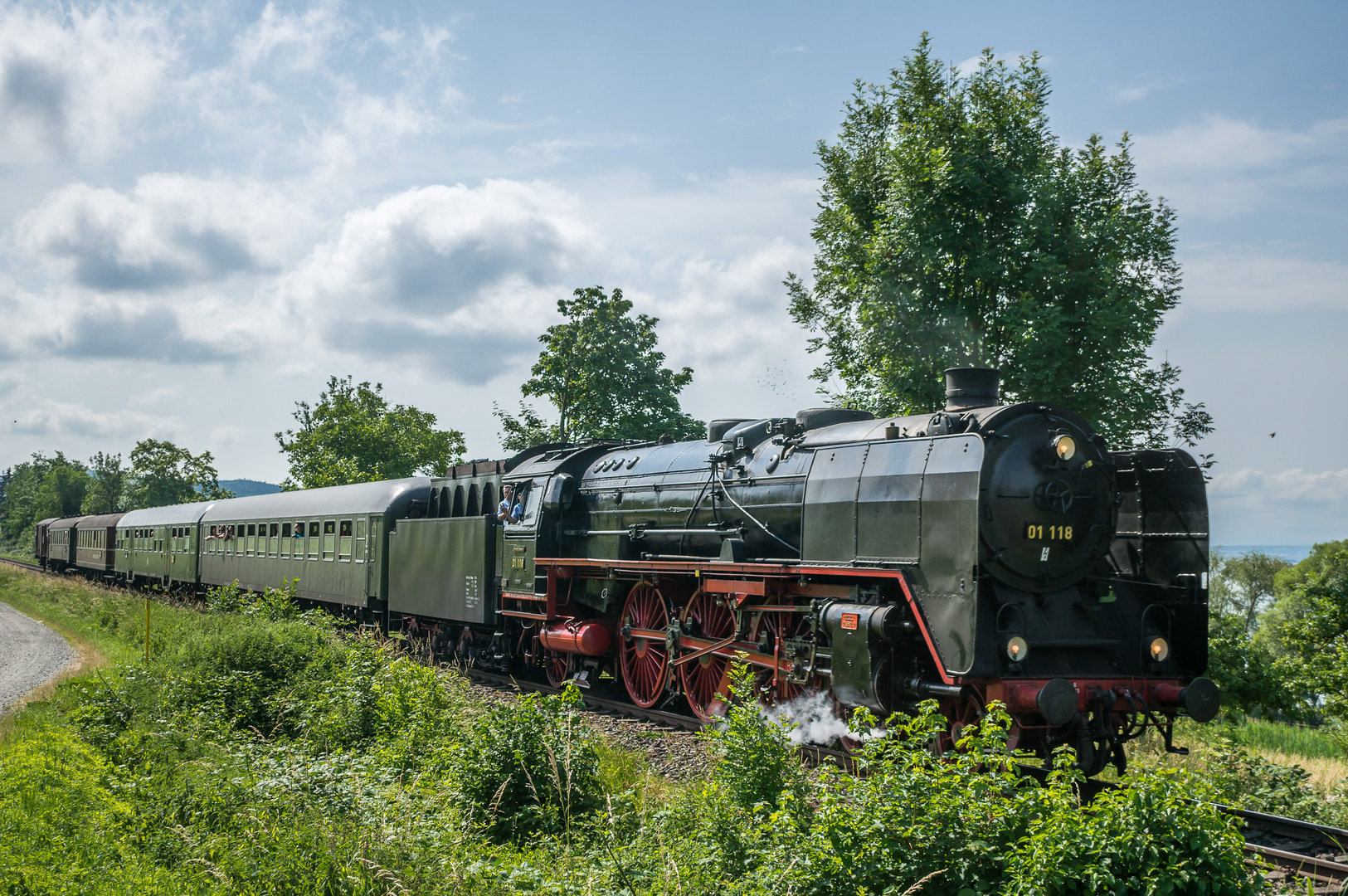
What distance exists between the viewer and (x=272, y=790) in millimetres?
Result: 6770

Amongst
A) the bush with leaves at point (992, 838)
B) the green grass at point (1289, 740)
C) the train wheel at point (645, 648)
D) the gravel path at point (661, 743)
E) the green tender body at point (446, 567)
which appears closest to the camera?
the bush with leaves at point (992, 838)

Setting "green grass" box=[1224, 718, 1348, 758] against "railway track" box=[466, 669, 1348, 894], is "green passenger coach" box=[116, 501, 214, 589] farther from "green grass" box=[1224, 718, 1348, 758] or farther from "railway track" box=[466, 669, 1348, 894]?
"green grass" box=[1224, 718, 1348, 758]

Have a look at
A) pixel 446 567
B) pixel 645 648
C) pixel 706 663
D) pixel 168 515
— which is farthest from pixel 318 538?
pixel 168 515

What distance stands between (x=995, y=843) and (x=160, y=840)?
5374mm

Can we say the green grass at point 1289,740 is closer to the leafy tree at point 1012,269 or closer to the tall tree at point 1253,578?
the leafy tree at point 1012,269

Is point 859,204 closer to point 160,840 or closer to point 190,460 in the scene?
point 160,840

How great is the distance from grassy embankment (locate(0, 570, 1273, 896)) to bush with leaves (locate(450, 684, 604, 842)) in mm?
21

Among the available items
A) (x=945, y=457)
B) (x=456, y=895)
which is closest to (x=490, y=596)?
(x=945, y=457)

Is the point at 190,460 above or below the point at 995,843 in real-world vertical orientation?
above

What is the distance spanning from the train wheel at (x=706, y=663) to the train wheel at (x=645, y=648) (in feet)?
1.26

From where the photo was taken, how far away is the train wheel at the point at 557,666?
47.6ft

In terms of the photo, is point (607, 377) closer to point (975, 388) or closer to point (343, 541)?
point (343, 541)

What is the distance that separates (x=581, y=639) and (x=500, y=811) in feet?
20.0

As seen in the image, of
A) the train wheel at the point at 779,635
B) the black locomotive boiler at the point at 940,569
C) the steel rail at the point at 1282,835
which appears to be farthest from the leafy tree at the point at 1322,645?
the train wheel at the point at 779,635
